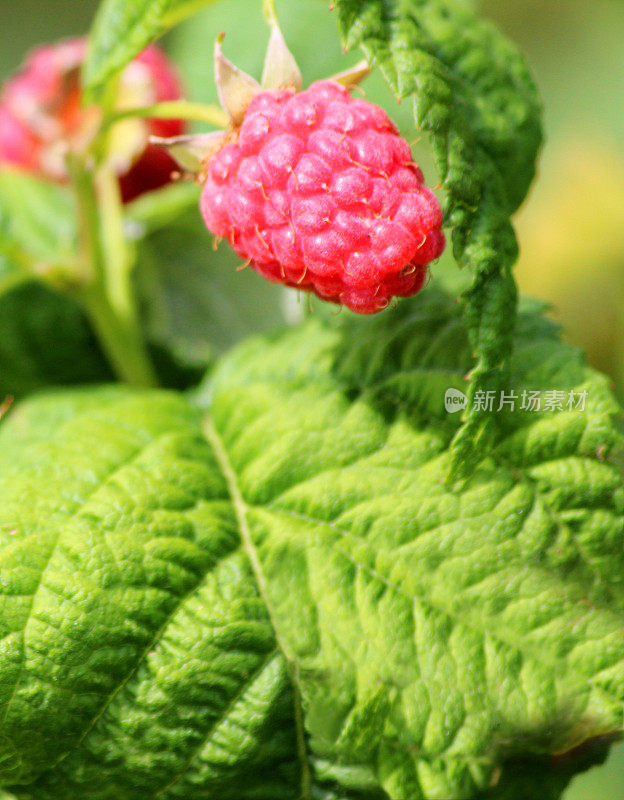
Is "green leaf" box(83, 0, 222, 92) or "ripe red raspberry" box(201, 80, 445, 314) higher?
"green leaf" box(83, 0, 222, 92)

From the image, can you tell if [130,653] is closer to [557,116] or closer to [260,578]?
[260,578]

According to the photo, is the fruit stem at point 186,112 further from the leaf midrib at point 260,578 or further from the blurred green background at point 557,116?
the leaf midrib at point 260,578

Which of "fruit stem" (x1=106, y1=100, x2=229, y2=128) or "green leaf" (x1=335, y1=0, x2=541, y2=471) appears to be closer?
"green leaf" (x1=335, y1=0, x2=541, y2=471)

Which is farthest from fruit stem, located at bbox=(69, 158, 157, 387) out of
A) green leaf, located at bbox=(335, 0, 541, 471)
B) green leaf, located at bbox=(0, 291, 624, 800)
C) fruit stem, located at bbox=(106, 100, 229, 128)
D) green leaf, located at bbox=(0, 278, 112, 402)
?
green leaf, located at bbox=(335, 0, 541, 471)

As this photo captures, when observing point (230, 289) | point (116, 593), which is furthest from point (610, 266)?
point (116, 593)

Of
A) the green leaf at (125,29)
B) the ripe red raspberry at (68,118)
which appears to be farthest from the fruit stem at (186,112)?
the ripe red raspberry at (68,118)

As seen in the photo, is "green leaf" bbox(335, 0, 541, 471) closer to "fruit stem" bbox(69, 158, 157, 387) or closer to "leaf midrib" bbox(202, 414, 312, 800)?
"leaf midrib" bbox(202, 414, 312, 800)
